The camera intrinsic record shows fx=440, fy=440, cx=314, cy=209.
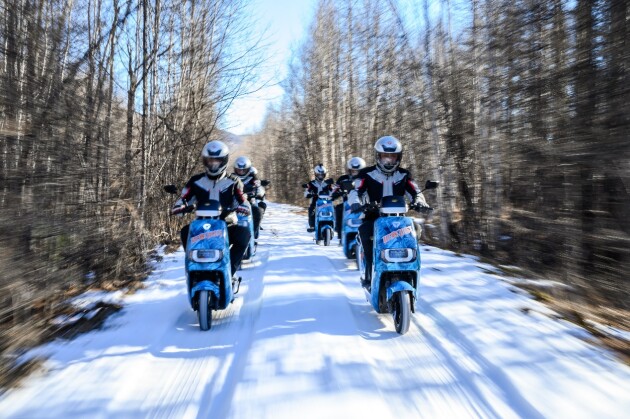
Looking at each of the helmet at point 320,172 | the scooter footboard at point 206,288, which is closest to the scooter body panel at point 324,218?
the helmet at point 320,172

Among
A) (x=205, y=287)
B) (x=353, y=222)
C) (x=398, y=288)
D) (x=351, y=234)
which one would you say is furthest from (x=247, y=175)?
(x=398, y=288)

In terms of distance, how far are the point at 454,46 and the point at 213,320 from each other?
33.4 ft

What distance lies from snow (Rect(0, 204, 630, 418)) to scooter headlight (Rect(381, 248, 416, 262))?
760 mm

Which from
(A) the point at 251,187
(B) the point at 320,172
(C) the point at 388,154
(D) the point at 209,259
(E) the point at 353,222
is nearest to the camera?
(D) the point at 209,259

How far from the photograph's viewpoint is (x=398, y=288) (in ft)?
15.2

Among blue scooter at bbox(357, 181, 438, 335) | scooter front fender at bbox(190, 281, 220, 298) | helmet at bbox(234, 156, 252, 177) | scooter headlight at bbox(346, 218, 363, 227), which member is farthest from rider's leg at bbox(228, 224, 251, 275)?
helmet at bbox(234, 156, 252, 177)

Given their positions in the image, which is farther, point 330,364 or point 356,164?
point 356,164

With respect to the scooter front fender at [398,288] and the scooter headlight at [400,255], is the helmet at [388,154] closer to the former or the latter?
the scooter headlight at [400,255]

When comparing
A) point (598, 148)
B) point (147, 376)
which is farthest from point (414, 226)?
point (147, 376)

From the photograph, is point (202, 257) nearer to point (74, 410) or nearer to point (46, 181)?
point (46, 181)

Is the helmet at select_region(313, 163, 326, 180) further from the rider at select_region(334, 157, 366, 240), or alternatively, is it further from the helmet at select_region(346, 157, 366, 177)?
the helmet at select_region(346, 157, 366, 177)

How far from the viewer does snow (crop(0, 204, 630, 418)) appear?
3.13m

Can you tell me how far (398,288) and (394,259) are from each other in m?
0.36

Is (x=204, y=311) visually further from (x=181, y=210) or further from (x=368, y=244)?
(x=368, y=244)
